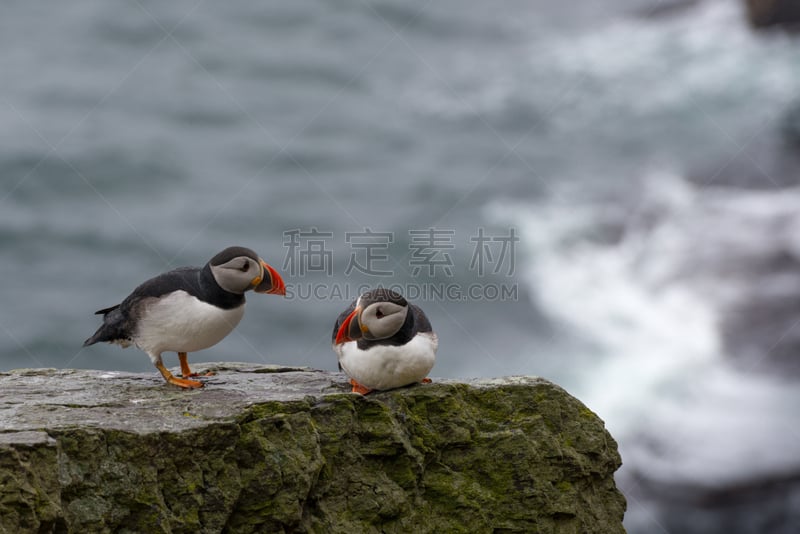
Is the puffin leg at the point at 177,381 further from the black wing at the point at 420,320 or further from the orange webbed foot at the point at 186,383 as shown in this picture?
the black wing at the point at 420,320

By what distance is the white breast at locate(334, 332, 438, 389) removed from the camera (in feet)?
18.9

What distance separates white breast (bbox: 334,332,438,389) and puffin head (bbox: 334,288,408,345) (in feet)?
0.33

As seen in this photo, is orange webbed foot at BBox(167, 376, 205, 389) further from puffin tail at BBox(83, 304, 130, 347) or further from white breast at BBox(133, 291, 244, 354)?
puffin tail at BBox(83, 304, 130, 347)

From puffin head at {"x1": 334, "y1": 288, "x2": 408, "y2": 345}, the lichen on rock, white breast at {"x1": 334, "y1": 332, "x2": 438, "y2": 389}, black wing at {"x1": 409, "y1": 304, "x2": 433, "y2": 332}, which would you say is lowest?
the lichen on rock

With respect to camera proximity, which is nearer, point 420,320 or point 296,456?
point 296,456

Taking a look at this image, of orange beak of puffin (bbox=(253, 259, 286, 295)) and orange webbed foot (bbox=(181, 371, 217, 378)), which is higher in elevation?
orange beak of puffin (bbox=(253, 259, 286, 295))

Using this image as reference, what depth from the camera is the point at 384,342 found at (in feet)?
18.9

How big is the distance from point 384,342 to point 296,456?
2.61 ft

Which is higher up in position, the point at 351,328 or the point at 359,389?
the point at 351,328

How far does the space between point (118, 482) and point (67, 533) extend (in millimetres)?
347

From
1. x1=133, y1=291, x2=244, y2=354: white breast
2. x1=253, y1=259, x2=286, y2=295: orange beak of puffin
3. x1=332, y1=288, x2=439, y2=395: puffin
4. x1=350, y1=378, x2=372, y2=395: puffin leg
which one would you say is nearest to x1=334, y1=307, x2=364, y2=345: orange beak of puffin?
x1=332, y1=288, x2=439, y2=395: puffin

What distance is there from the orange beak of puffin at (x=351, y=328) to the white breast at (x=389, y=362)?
0.31ft

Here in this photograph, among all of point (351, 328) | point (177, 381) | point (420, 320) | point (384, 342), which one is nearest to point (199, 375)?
point (177, 381)

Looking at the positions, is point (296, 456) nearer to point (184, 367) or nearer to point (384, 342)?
point (384, 342)
